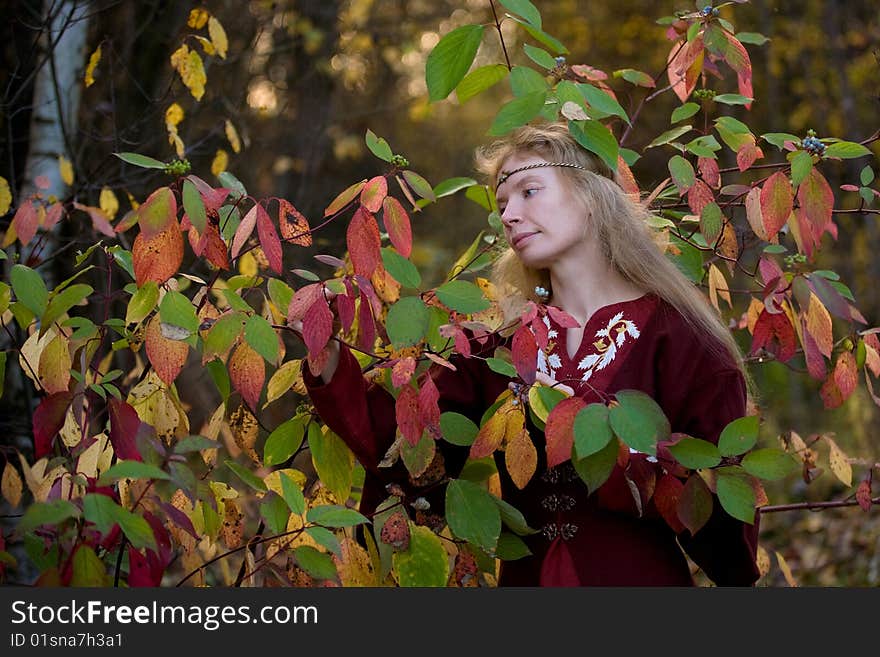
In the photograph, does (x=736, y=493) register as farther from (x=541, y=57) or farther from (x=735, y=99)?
(x=735, y=99)

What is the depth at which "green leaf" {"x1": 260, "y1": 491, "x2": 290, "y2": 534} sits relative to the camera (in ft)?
4.94

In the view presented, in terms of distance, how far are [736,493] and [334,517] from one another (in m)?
0.62

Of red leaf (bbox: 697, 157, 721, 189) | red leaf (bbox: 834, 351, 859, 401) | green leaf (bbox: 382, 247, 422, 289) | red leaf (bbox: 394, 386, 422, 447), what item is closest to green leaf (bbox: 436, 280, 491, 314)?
green leaf (bbox: 382, 247, 422, 289)

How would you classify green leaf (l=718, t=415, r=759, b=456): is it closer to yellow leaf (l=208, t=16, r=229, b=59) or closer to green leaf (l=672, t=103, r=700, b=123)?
green leaf (l=672, t=103, r=700, b=123)

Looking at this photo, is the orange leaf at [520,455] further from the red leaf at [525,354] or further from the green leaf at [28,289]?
the green leaf at [28,289]

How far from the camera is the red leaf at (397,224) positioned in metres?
1.62

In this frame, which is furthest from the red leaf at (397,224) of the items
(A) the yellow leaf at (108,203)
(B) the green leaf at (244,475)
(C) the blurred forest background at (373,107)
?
(A) the yellow leaf at (108,203)

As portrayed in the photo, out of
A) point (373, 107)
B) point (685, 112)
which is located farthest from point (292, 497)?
point (373, 107)

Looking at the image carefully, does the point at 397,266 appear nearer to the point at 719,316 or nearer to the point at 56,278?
the point at 719,316

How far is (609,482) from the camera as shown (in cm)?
171

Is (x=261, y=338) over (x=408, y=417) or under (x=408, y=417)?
over

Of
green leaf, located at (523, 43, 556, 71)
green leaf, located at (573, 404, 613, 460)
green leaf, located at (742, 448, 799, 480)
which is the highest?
green leaf, located at (523, 43, 556, 71)

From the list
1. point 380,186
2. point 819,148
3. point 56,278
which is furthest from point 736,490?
point 56,278

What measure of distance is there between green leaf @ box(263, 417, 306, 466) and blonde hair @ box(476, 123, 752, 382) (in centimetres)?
55
